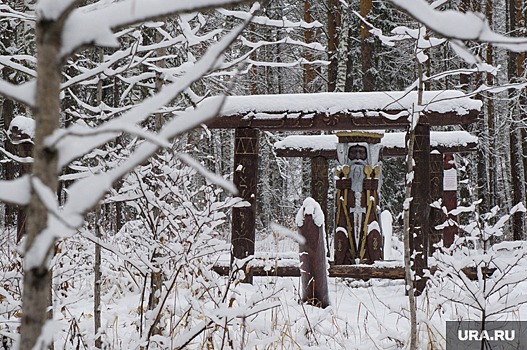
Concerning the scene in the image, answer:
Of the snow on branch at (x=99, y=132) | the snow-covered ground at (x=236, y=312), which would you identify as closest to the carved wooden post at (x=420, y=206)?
the snow-covered ground at (x=236, y=312)

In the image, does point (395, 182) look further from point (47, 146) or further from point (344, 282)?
point (47, 146)

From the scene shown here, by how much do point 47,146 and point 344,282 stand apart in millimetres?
5670

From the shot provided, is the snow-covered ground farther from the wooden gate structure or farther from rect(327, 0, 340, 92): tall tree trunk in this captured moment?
rect(327, 0, 340, 92): tall tree trunk

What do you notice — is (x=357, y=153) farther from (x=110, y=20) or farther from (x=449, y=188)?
(x=110, y=20)

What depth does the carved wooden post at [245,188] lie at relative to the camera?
19.1 feet

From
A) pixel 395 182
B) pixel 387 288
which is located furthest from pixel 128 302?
pixel 395 182

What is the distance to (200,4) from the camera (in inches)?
24.6

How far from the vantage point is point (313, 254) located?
399 centimetres

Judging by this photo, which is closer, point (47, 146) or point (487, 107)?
point (47, 146)

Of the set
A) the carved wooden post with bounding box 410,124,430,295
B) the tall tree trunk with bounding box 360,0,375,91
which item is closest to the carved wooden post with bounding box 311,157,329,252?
the carved wooden post with bounding box 410,124,430,295

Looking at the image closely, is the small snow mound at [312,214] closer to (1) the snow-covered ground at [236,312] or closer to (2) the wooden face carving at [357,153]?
(1) the snow-covered ground at [236,312]

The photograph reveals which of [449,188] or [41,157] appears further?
[449,188]

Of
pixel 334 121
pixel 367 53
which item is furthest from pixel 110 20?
pixel 367 53

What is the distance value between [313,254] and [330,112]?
1995 mm
